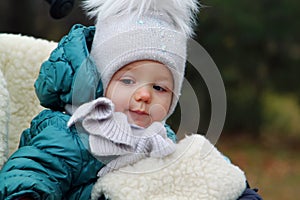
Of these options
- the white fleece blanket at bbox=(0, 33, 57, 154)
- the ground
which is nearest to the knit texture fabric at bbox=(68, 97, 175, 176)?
the white fleece blanket at bbox=(0, 33, 57, 154)

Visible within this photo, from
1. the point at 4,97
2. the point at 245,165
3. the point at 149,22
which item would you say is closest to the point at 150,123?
the point at 149,22

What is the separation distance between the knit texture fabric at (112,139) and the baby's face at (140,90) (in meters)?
0.04

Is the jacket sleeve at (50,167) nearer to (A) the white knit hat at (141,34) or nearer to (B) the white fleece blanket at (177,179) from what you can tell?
(B) the white fleece blanket at (177,179)

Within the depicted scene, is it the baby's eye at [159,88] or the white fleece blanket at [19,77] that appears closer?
the baby's eye at [159,88]

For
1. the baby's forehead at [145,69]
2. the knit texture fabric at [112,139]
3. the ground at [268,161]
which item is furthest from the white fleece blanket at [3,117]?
the ground at [268,161]

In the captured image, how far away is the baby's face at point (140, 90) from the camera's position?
197 cm

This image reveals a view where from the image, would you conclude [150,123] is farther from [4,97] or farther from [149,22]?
[4,97]

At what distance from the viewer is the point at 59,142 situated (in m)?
1.91

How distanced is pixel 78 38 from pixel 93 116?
29 centimetres

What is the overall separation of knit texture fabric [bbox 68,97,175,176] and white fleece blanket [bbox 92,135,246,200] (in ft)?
0.07

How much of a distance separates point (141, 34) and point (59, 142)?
0.39 meters

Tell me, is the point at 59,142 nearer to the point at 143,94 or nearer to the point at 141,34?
the point at 143,94

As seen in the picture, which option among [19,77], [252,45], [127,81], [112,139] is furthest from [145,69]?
[252,45]

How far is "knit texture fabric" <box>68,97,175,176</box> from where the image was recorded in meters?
1.92
